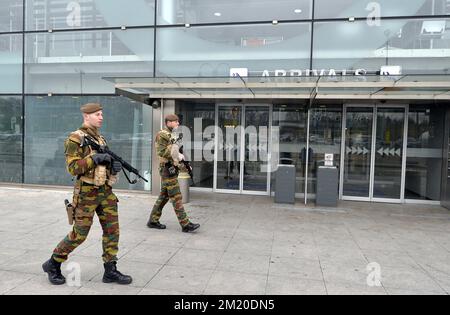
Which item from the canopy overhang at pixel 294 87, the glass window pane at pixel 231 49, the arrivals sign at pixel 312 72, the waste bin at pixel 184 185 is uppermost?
the glass window pane at pixel 231 49

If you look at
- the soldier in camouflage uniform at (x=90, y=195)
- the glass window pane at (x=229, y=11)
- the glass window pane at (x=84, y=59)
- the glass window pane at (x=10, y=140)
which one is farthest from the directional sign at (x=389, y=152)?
the glass window pane at (x=10, y=140)

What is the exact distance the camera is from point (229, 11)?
8.77m

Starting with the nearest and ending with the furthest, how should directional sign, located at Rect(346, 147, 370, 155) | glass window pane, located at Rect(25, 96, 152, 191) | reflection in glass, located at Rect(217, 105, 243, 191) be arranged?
1. directional sign, located at Rect(346, 147, 370, 155)
2. glass window pane, located at Rect(25, 96, 152, 191)
3. reflection in glass, located at Rect(217, 105, 243, 191)

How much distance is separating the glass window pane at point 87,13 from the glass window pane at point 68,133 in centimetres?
195

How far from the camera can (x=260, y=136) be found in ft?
31.2

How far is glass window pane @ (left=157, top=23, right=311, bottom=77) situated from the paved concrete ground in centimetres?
341

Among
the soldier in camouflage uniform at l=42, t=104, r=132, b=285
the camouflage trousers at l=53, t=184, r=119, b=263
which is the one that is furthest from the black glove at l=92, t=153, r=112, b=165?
the camouflage trousers at l=53, t=184, r=119, b=263

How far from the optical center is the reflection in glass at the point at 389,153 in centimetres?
886

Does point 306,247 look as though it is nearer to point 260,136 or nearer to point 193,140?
point 260,136

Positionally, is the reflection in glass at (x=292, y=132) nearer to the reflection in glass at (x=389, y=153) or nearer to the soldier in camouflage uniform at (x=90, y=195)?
the reflection in glass at (x=389, y=153)

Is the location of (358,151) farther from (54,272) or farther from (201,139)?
(54,272)

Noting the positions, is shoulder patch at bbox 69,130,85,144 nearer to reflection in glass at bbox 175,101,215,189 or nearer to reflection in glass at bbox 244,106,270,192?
reflection in glass at bbox 175,101,215,189

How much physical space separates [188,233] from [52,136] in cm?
621

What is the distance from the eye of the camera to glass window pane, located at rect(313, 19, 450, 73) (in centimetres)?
793
